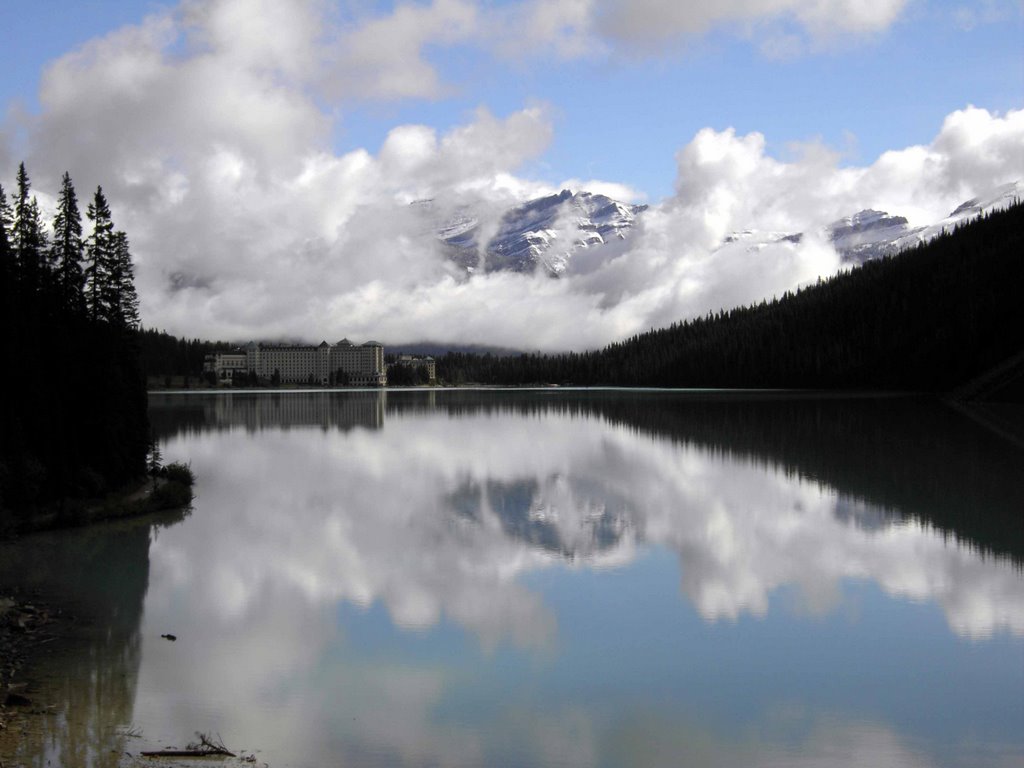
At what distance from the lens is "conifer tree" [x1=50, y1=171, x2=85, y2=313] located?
34.8 m

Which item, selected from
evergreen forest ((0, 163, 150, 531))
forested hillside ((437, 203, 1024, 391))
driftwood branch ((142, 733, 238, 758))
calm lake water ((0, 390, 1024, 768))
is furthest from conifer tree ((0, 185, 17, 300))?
forested hillside ((437, 203, 1024, 391))

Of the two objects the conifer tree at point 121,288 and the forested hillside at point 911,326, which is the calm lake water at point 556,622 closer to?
the conifer tree at point 121,288

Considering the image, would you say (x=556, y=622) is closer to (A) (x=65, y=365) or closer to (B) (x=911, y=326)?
(A) (x=65, y=365)

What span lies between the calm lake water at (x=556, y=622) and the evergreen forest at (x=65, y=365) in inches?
122

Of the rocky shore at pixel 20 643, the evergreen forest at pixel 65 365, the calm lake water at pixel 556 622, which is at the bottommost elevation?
the calm lake water at pixel 556 622

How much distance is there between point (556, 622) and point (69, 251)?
A: 26.6m

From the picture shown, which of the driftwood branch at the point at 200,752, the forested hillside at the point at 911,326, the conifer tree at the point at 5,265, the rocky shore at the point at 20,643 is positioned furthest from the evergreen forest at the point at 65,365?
→ the forested hillside at the point at 911,326

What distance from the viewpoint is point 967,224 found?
634 ft

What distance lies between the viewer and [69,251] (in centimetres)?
3538

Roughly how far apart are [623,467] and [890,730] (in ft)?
103

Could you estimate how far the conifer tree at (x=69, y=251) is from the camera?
34.8 metres

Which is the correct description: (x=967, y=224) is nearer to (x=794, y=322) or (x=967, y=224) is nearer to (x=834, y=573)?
(x=794, y=322)

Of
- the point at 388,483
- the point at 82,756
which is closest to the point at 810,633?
the point at 82,756

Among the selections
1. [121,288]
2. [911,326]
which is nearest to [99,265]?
[121,288]
